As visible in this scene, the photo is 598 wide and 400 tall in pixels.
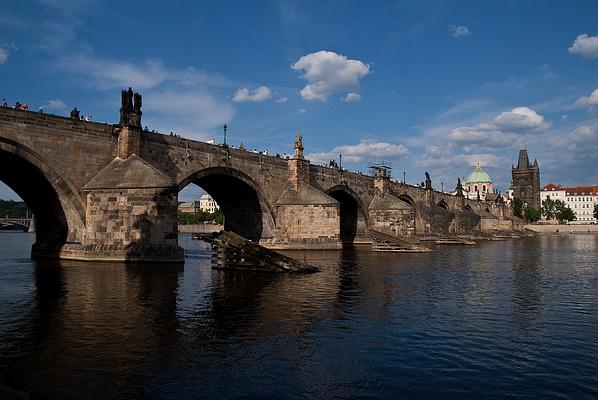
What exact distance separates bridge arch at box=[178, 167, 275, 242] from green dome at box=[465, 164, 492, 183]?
16173 cm

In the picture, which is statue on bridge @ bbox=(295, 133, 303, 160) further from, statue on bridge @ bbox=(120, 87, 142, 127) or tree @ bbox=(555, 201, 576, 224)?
tree @ bbox=(555, 201, 576, 224)

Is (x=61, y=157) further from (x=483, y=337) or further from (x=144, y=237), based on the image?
(x=483, y=337)

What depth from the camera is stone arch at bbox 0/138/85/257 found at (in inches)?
953

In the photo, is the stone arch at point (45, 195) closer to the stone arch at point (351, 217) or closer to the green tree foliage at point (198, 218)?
the stone arch at point (351, 217)

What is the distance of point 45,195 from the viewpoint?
26891 millimetres

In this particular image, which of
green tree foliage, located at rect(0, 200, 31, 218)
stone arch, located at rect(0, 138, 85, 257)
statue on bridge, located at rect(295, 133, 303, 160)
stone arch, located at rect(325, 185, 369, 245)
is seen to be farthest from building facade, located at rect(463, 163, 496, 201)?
stone arch, located at rect(0, 138, 85, 257)

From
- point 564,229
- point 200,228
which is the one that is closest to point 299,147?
point 200,228

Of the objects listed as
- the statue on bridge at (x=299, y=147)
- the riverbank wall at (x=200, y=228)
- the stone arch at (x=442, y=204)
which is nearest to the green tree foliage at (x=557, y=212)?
the stone arch at (x=442, y=204)

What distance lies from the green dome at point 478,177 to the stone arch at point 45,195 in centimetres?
17999

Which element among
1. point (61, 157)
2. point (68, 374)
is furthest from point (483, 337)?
point (61, 157)

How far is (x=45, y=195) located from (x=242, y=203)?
18.4 meters

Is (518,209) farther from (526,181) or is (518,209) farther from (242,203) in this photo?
(242,203)

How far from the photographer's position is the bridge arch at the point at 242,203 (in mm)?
39281

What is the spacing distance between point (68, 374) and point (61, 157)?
20.4 meters
